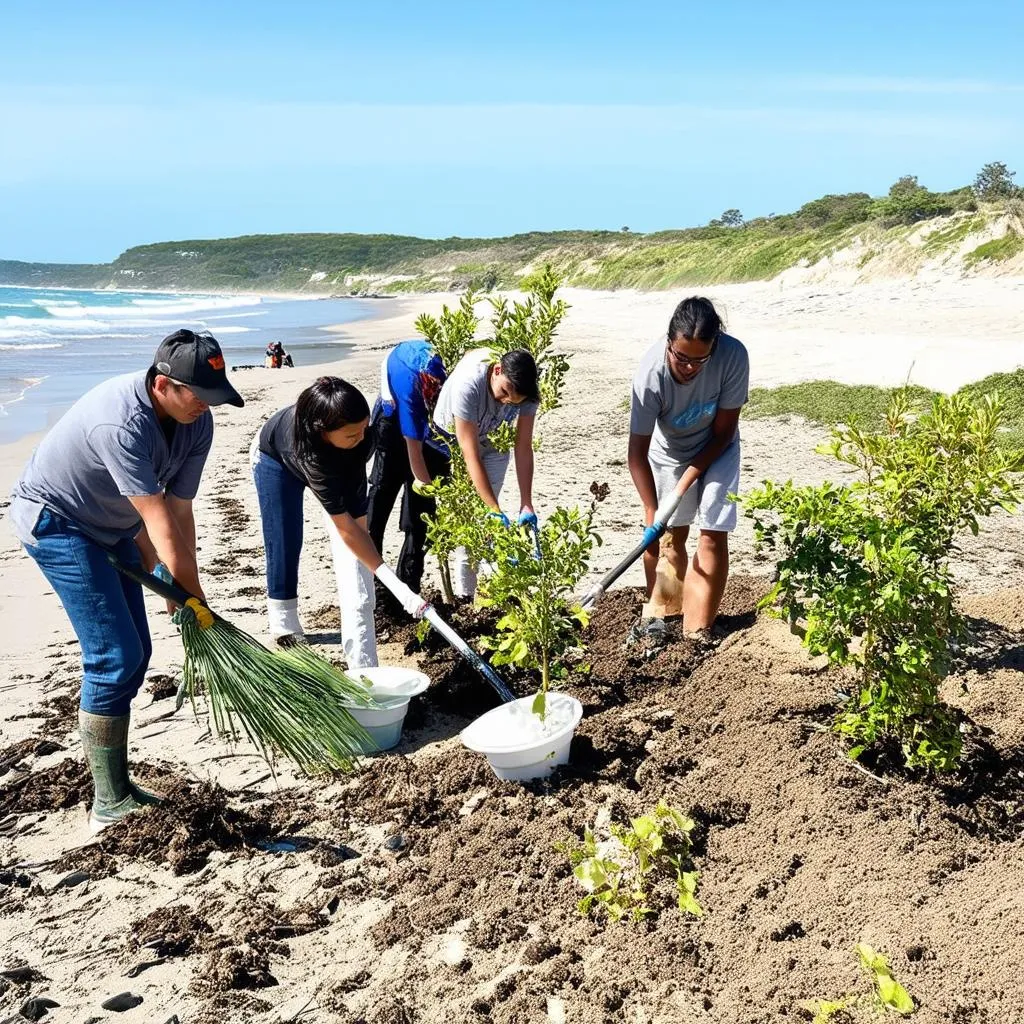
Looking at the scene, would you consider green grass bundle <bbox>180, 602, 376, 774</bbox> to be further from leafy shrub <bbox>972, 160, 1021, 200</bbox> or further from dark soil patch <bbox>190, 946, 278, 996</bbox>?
leafy shrub <bbox>972, 160, 1021, 200</bbox>

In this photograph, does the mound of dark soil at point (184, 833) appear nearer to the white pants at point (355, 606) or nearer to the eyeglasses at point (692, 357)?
the white pants at point (355, 606)

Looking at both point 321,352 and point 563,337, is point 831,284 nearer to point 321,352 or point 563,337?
point 563,337

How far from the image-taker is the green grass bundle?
12.4 ft

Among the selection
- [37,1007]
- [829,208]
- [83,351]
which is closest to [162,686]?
[37,1007]

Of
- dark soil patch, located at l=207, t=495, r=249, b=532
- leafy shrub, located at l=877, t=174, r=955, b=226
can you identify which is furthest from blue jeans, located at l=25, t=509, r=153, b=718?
leafy shrub, located at l=877, t=174, r=955, b=226

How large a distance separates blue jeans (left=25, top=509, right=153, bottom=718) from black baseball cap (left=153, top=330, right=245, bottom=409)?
2.21 ft

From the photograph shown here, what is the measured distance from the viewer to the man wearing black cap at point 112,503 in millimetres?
3322

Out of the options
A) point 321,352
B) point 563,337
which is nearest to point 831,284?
point 563,337

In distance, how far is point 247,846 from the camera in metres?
3.59

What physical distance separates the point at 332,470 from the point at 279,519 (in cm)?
102

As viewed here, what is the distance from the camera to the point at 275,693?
12.6ft

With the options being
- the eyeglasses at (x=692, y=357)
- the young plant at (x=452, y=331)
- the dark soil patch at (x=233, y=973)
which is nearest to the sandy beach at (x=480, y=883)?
the dark soil patch at (x=233, y=973)

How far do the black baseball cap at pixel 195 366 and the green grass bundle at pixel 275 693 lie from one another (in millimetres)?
849

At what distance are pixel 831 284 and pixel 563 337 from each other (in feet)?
28.0
